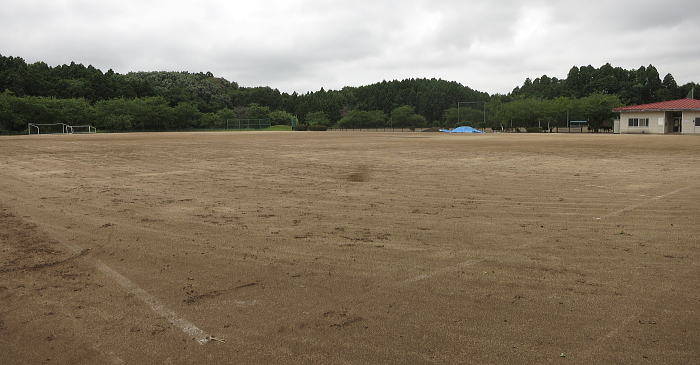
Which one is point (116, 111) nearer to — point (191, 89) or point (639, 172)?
point (191, 89)

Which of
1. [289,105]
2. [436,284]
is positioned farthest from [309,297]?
[289,105]

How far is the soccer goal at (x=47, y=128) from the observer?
2484 inches

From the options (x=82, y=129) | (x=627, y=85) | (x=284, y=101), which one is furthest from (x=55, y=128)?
(x=627, y=85)

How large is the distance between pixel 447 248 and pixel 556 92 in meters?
114

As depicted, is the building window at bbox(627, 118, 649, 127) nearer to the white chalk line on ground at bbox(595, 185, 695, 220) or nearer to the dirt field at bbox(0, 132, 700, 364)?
the white chalk line on ground at bbox(595, 185, 695, 220)

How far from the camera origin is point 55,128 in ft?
220

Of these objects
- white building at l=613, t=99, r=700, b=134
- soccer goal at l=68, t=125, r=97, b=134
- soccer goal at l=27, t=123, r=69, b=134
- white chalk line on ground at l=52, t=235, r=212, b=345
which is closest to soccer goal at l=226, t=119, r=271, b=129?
soccer goal at l=68, t=125, r=97, b=134

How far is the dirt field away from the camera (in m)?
3.45

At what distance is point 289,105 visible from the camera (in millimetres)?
131250

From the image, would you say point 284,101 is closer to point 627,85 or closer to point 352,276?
point 627,85

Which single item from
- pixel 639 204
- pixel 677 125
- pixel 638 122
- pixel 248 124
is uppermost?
pixel 248 124

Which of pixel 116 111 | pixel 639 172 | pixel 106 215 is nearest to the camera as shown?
pixel 106 215

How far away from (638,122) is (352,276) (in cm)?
6448

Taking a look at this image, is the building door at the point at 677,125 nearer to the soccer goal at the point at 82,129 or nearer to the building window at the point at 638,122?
the building window at the point at 638,122
